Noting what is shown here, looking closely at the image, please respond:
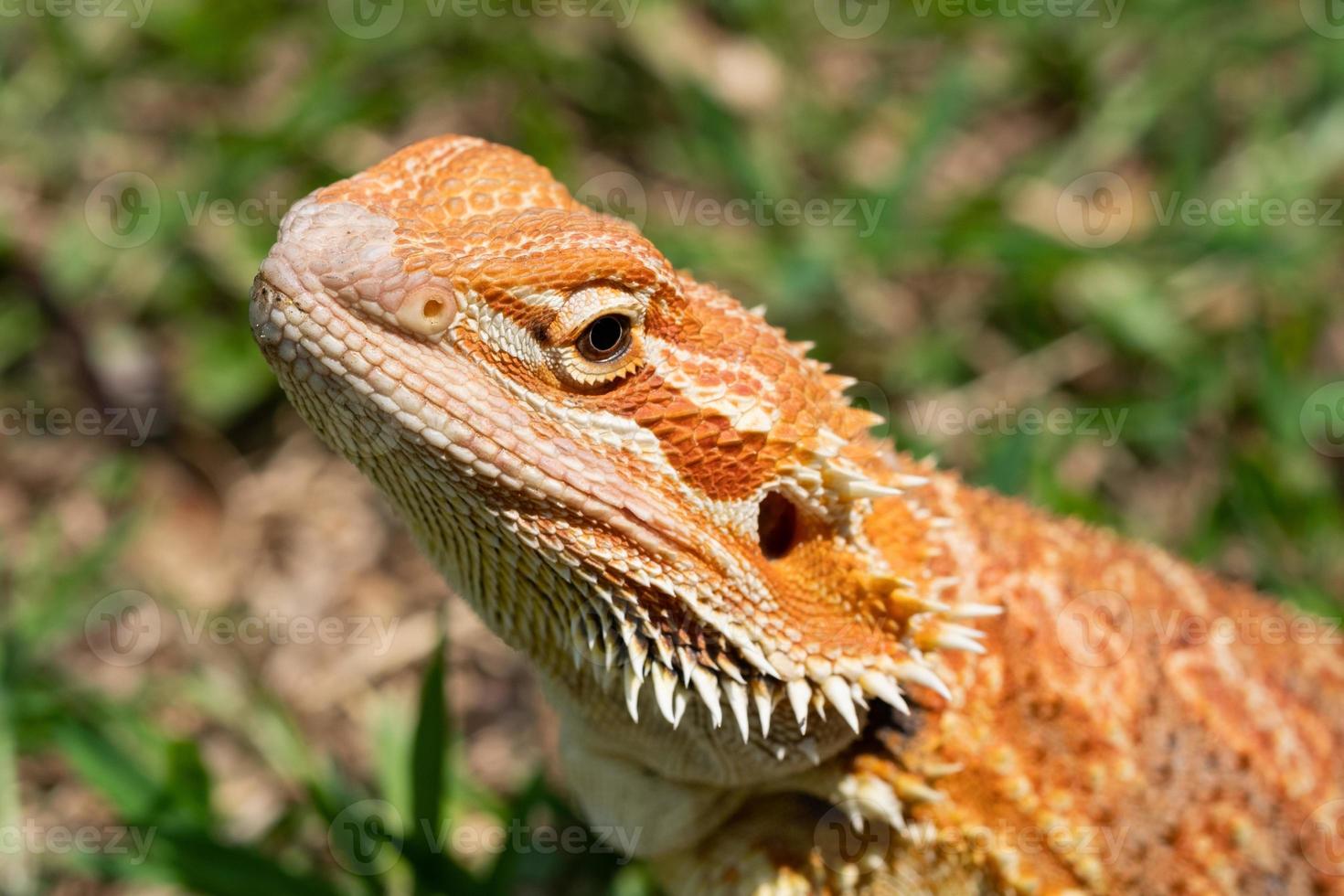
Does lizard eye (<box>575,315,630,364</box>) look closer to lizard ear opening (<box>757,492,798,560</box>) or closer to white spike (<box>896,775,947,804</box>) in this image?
lizard ear opening (<box>757,492,798,560</box>)

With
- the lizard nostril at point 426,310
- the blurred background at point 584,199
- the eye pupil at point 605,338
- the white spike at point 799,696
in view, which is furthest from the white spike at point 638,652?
the blurred background at point 584,199

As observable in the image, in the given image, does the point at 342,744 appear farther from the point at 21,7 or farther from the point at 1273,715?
the point at 21,7

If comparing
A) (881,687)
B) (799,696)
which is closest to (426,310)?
(799,696)

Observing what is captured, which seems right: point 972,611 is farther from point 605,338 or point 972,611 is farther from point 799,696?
point 605,338

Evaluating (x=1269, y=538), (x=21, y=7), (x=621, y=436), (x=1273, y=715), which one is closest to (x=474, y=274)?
(x=621, y=436)

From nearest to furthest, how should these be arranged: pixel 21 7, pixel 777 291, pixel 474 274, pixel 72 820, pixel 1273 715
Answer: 1. pixel 474 274
2. pixel 1273 715
3. pixel 72 820
4. pixel 777 291
5. pixel 21 7

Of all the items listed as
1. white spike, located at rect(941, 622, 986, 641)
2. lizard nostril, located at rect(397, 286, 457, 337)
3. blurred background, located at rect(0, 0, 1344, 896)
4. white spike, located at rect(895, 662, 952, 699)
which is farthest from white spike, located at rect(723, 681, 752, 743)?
blurred background, located at rect(0, 0, 1344, 896)
